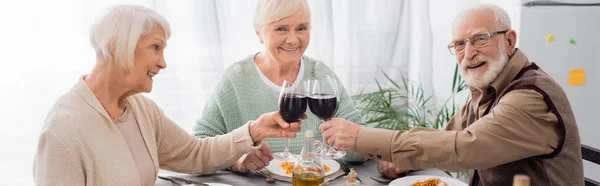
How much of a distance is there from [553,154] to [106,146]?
52.9 inches

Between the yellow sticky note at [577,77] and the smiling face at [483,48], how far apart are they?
1.57 metres

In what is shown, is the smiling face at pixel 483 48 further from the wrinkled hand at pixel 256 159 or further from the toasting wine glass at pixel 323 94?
the wrinkled hand at pixel 256 159

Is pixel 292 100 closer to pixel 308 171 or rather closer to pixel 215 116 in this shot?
pixel 308 171

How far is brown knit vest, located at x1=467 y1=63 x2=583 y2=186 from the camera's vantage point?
1.84 metres

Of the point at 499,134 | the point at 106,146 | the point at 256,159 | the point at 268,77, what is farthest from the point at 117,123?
the point at 499,134

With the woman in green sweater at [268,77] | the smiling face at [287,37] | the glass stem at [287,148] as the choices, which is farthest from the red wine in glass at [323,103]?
the smiling face at [287,37]

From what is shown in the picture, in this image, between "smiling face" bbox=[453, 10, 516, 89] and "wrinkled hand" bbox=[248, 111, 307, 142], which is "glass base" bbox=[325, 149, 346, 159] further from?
"smiling face" bbox=[453, 10, 516, 89]

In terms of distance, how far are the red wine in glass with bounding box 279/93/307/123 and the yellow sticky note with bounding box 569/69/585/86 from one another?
2.16 meters

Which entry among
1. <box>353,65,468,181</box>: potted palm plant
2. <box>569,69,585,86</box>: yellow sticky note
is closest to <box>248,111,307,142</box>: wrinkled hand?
<box>353,65,468,181</box>: potted palm plant

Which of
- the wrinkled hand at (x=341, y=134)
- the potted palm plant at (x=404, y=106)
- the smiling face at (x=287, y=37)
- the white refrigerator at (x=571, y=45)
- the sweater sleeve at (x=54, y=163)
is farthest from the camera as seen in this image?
the potted palm plant at (x=404, y=106)

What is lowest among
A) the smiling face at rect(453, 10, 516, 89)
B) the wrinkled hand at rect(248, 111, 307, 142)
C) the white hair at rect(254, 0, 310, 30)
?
the wrinkled hand at rect(248, 111, 307, 142)

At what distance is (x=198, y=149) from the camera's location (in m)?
2.22

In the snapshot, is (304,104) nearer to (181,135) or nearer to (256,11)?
(181,135)

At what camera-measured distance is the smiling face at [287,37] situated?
8.48 feet
